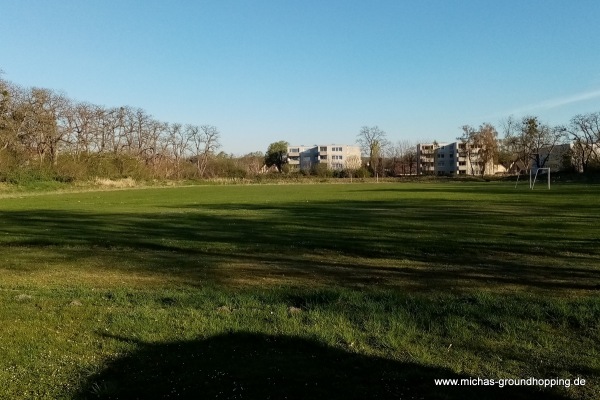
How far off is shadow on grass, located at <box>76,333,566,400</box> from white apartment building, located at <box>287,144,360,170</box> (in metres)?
168

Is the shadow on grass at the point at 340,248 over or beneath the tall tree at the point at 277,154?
beneath

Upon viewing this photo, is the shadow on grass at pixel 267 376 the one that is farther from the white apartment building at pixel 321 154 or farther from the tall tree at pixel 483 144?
the white apartment building at pixel 321 154

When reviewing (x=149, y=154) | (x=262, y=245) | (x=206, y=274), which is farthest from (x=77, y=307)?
(x=149, y=154)

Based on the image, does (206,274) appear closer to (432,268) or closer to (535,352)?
(432,268)

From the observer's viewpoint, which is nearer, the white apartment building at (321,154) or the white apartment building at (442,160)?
the white apartment building at (442,160)

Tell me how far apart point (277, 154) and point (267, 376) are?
159133 mm

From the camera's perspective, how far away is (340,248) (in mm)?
16156

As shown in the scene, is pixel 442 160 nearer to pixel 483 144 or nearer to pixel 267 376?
pixel 483 144

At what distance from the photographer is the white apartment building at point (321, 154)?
178 m

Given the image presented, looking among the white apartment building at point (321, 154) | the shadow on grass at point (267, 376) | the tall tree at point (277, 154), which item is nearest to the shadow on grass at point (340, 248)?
the shadow on grass at point (267, 376)

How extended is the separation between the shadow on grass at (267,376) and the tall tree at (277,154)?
156894 millimetres

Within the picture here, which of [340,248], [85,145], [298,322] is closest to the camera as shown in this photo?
[298,322]

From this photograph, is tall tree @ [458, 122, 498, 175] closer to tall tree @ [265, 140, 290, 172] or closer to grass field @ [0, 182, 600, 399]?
tall tree @ [265, 140, 290, 172]

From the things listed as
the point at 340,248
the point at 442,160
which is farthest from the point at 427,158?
the point at 340,248
